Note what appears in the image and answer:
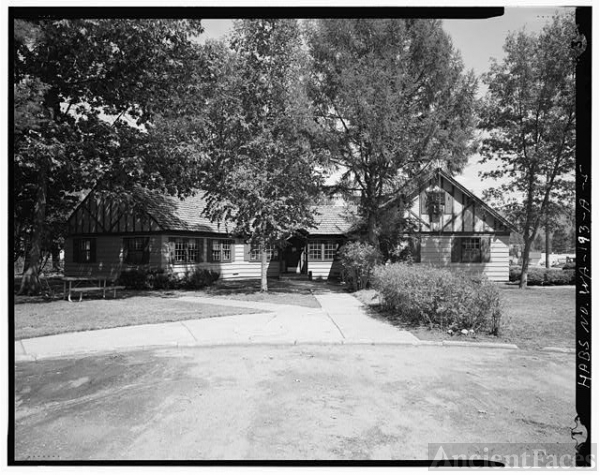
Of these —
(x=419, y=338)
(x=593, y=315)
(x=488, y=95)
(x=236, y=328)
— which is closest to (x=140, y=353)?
(x=236, y=328)

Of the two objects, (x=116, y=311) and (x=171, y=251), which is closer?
(x=116, y=311)

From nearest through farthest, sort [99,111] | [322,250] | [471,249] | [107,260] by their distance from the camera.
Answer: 1. [99,111]
2. [107,260]
3. [471,249]
4. [322,250]

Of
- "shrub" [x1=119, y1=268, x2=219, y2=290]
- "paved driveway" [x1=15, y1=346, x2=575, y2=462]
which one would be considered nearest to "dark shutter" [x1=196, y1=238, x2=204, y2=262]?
"shrub" [x1=119, y1=268, x2=219, y2=290]

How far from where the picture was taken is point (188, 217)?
22344 mm

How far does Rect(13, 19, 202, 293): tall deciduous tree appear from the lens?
8.58m

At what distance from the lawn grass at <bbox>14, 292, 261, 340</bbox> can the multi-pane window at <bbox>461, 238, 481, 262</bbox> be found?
590 inches

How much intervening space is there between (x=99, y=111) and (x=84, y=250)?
1345 cm

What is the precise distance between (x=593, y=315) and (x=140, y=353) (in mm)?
6694

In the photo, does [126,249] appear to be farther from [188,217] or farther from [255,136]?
[255,136]

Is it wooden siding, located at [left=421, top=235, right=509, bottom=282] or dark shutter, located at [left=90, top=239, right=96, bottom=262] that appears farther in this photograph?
dark shutter, located at [left=90, top=239, right=96, bottom=262]

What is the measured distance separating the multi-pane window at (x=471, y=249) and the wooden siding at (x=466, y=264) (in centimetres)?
37

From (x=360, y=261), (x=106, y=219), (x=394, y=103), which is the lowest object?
(x=360, y=261)

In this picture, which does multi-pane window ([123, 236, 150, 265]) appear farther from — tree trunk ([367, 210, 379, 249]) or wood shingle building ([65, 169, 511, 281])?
tree trunk ([367, 210, 379, 249])

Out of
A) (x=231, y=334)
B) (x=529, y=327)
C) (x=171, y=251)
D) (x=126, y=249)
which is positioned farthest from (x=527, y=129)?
(x=126, y=249)
